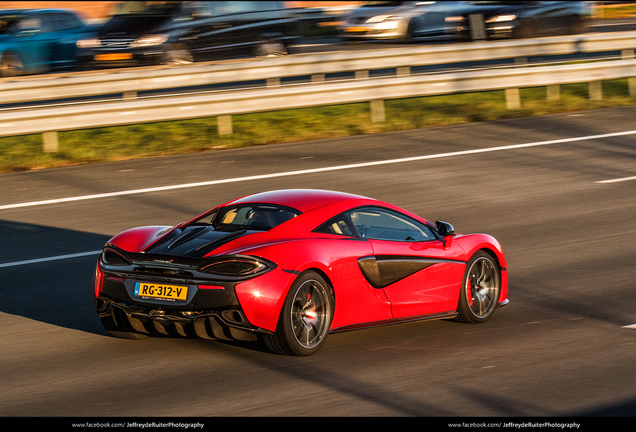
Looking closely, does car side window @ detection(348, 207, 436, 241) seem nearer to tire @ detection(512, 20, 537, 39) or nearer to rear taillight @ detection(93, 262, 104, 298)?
rear taillight @ detection(93, 262, 104, 298)

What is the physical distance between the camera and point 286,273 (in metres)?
6.41

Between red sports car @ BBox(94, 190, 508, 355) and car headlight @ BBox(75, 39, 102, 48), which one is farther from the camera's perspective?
car headlight @ BBox(75, 39, 102, 48)

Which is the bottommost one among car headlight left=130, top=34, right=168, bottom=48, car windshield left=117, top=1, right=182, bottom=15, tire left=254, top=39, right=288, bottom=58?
tire left=254, top=39, right=288, bottom=58

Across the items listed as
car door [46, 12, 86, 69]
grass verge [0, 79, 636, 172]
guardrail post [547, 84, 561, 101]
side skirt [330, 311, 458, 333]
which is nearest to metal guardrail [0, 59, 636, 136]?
grass verge [0, 79, 636, 172]

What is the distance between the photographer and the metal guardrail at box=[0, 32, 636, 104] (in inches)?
602

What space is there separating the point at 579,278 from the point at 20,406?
17.7ft

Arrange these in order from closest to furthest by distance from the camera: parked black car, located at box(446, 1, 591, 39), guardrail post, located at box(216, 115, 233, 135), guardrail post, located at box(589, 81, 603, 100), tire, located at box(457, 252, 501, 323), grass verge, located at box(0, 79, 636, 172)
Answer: tire, located at box(457, 252, 501, 323), grass verge, located at box(0, 79, 636, 172), guardrail post, located at box(216, 115, 233, 135), guardrail post, located at box(589, 81, 603, 100), parked black car, located at box(446, 1, 591, 39)

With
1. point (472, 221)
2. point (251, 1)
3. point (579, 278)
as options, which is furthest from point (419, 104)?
point (579, 278)

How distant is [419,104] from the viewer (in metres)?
18.5

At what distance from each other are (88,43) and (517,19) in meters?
10.0

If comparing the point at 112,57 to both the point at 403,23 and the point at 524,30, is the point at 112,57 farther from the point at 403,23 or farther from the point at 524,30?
the point at 524,30

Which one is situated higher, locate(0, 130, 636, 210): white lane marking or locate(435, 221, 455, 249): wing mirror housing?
locate(435, 221, 455, 249): wing mirror housing

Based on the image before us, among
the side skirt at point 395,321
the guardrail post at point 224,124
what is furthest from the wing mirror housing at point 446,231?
the guardrail post at point 224,124

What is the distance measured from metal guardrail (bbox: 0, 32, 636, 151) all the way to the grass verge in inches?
16.2
